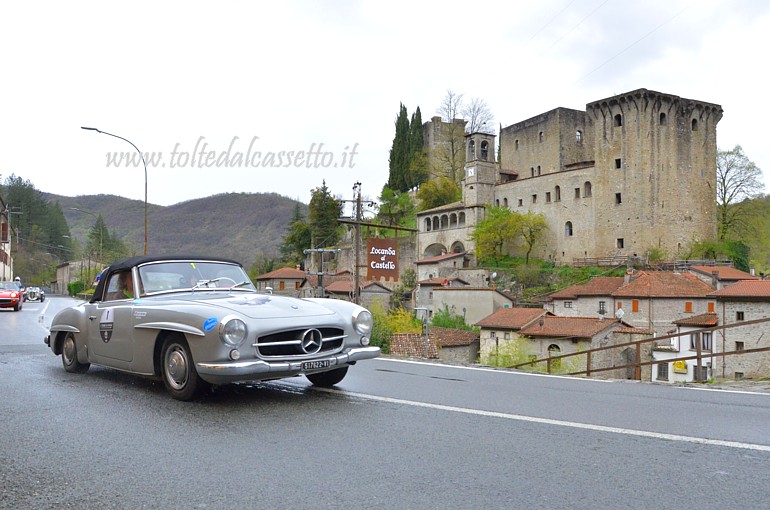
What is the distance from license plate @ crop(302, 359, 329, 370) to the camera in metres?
6.18

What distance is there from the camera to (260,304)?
259 inches

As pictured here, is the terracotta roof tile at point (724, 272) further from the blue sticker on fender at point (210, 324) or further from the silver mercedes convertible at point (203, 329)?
the blue sticker on fender at point (210, 324)

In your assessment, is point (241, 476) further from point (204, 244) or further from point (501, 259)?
point (204, 244)

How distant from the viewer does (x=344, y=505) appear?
346 centimetres

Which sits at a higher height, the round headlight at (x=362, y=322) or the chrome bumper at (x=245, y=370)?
the round headlight at (x=362, y=322)

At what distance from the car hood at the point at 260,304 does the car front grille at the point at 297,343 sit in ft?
0.63

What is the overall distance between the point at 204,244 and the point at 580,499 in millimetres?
104844

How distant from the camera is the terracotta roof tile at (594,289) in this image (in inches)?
2009

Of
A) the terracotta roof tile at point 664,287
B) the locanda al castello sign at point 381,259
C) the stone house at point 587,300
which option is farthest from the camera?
the stone house at point 587,300

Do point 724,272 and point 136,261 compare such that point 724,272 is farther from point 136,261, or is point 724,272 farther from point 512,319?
point 136,261

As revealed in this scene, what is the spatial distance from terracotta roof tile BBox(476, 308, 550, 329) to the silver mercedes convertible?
3452 cm

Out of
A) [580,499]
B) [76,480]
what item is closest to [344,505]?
[580,499]

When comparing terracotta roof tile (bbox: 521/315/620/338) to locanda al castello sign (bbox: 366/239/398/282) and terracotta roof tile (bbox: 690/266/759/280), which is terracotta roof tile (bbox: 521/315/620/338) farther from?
terracotta roof tile (bbox: 690/266/759/280)

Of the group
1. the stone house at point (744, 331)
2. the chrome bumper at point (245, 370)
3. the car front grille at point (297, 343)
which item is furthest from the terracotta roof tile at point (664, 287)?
the chrome bumper at point (245, 370)
